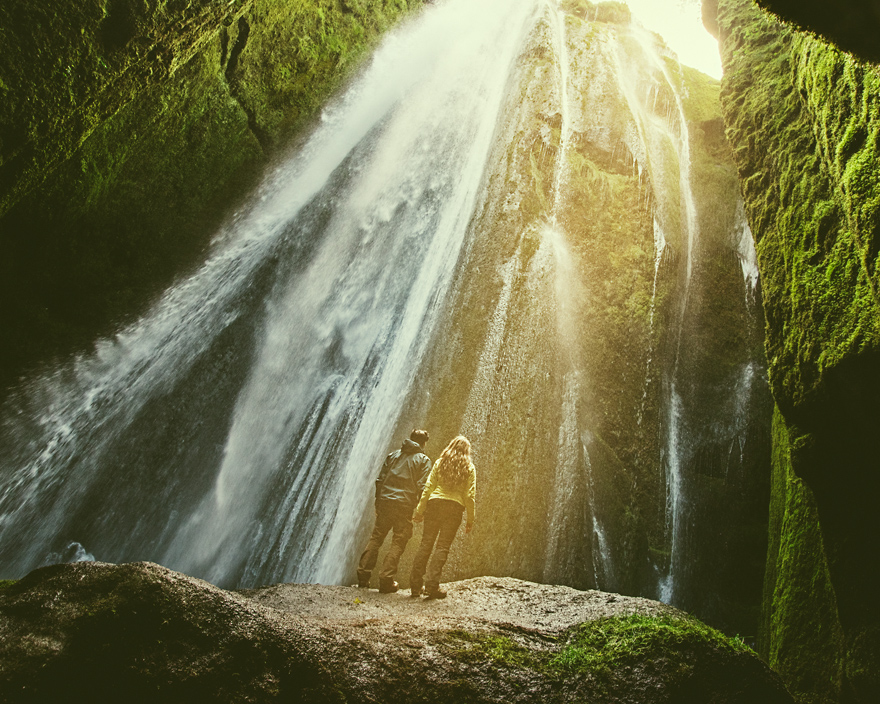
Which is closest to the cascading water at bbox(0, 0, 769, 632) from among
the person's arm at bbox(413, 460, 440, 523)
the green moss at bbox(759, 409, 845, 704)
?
the green moss at bbox(759, 409, 845, 704)

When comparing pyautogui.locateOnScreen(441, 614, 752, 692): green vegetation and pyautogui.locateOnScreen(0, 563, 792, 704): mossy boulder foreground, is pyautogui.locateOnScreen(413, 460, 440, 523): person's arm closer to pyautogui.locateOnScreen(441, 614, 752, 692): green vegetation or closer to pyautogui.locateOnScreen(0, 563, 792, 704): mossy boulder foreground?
pyautogui.locateOnScreen(0, 563, 792, 704): mossy boulder foreground

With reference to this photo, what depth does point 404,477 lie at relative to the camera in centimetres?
592

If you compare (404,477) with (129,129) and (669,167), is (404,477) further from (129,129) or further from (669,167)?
(669,167)

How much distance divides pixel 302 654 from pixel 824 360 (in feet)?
17.4

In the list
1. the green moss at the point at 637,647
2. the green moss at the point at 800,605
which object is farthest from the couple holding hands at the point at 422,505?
the green moss at the point at 800,605

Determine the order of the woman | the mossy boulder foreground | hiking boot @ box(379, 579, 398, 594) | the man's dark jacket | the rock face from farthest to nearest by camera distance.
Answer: the rock face, the man's dark jacket, hiking boot @ box(379, 579, 398, 594), the woman, the mossy boulder foreground

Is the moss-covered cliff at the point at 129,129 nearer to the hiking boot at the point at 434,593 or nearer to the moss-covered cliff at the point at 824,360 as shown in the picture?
the hiking boot at the point at 434,593

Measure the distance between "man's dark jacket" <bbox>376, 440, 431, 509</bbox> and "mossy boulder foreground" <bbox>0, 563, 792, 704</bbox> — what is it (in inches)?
77.5

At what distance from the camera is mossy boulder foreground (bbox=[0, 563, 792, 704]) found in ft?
8.28

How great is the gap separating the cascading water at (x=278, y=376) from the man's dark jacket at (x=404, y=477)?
11.6ft

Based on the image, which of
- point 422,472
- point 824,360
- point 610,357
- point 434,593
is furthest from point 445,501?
point 610,357

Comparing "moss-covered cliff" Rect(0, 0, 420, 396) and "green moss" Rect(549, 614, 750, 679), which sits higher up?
"moss-covered cliff" Rect(0, 0, 420, 396)

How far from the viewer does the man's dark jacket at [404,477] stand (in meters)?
5.88

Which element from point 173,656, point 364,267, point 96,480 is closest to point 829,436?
point 173,656
